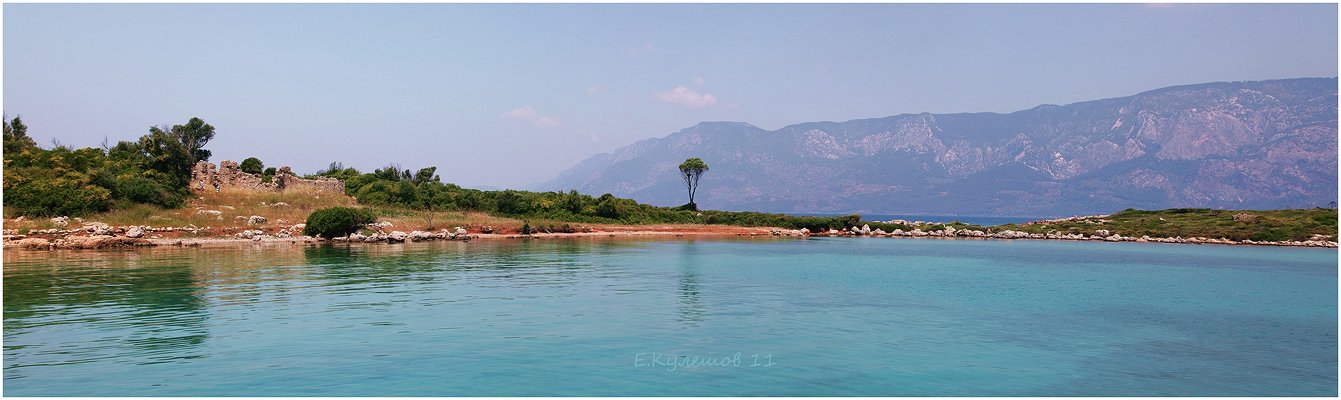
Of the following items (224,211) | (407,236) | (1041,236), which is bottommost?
(1041,236)

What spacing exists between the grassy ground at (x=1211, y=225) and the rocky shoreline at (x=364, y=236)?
162 cm

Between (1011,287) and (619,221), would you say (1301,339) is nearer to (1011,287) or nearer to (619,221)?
(1011,287)

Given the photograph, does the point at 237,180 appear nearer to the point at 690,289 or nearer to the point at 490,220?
the point at 490,220

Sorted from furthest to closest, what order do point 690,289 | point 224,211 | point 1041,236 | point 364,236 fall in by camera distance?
point 1041,236 → point 224,211 → point 364,236 → point 690,289

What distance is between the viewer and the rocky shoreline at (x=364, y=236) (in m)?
40.0

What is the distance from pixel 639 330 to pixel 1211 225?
70774 millimetres

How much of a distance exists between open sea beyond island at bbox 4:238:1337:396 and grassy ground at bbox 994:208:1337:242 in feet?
113

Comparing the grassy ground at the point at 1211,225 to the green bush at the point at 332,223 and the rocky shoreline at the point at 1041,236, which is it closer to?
the rocky shoreline at the point at 1041,236

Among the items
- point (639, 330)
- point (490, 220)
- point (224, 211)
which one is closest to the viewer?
point (639, 330)

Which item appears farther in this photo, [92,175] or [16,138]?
[16,138]

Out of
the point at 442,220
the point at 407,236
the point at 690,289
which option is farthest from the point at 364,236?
the point at 690,289

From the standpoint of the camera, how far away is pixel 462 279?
28297 millimetres

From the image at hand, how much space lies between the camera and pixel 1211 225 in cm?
6788

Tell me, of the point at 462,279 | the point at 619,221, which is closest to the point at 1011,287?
the point at 462,279
